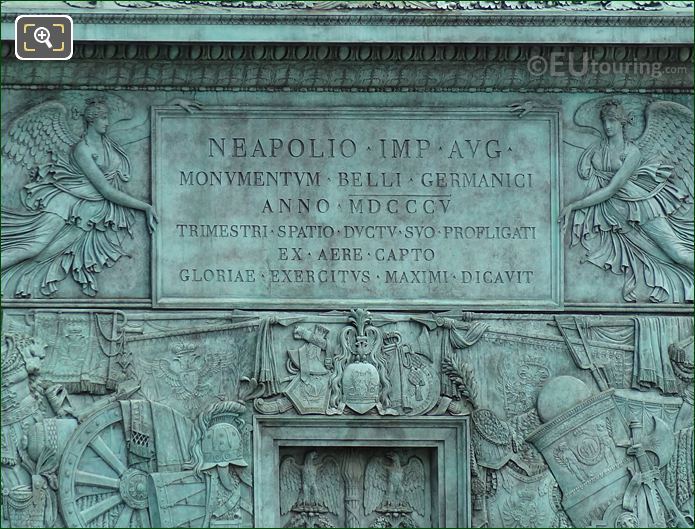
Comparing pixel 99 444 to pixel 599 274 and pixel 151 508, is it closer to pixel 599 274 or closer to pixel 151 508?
pixel 151 508

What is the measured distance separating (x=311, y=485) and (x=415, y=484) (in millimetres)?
864

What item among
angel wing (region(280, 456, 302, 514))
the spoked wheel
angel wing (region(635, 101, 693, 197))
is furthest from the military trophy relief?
angel wing (region(635, 101, 693, 197))

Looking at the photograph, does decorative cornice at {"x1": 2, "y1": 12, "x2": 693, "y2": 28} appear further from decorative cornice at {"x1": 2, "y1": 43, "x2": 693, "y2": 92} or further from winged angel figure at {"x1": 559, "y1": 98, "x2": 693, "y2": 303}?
winged angel figure at {"x1": 559, "y1": 98, "x2": 693, "y2": 303}

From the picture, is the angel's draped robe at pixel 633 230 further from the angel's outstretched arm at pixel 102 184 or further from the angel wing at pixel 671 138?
the angel's outstretched arm at pixel 102 184

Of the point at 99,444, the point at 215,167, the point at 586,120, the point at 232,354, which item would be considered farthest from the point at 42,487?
the point at 586,120

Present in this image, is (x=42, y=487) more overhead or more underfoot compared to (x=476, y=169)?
more underfoot

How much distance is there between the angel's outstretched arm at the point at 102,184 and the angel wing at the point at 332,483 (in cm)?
242

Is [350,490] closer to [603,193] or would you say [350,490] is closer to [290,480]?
[290,480]

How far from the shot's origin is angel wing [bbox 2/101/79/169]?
14.4 metres

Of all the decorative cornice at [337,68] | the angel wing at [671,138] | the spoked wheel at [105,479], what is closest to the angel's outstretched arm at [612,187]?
the angel wing at [671,138]

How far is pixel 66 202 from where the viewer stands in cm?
1444

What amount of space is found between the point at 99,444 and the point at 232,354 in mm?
1283

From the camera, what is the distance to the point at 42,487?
14.1 meters

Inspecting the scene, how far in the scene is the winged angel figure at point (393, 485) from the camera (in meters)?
14.5
